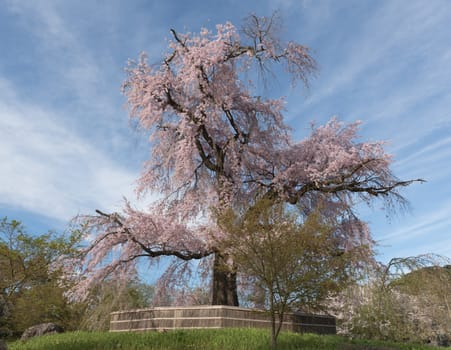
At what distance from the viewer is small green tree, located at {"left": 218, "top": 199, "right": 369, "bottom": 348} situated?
963 cm

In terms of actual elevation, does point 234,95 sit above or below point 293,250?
above

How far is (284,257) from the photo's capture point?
31.4 feet

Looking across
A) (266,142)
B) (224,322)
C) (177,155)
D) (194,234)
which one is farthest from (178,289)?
(266,142)

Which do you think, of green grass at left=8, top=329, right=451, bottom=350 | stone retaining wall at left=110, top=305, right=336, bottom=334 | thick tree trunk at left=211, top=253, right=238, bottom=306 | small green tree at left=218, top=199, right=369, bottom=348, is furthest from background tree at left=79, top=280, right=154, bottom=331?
small green tree at left=218, top=199, right=369, bottom=348

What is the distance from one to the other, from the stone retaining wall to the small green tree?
8.88 feet

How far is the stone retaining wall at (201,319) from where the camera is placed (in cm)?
1344

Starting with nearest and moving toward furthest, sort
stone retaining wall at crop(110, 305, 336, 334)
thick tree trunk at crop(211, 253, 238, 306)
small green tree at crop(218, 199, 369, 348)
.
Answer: small green tree at crop(218, 199, 369, 348)
stone retaining wall at crop(110, 305, 336, 334)
thick tree trunk at crop(211, 253, 238, 306)

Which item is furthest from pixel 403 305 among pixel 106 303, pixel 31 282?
pixel 31 282

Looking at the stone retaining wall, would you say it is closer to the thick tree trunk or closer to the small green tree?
the thick tree trunk

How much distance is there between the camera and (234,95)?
16.8 m

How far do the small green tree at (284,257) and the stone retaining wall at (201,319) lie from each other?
2.71 meters

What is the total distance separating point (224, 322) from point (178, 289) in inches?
179

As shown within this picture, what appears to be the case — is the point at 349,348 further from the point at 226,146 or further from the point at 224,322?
the point at 226,146

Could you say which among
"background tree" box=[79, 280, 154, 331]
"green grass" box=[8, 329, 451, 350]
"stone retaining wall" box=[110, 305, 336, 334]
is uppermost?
"background tree" box=[79, 280, 154, 331]
